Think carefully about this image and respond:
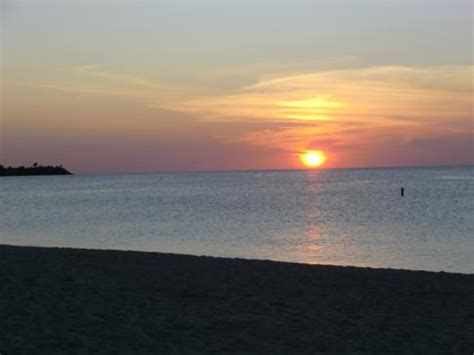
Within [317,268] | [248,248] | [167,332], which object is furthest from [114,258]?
[248,248]

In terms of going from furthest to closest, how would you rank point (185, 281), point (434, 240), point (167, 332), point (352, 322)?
point (434, 240) → point (185, 281) → point (352, 322) → point (167, 332)

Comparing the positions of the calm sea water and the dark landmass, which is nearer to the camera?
the dark landmass

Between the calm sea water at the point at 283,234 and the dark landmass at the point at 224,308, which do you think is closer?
the dark landmass at the point at 224,308

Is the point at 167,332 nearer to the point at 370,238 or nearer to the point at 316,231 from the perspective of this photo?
the point at 370,238

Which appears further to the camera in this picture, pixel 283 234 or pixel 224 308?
pixel 283 234

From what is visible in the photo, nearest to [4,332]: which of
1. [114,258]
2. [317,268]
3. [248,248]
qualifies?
[114,258]

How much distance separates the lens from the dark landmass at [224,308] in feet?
34.2

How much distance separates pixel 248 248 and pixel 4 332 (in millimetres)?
24468

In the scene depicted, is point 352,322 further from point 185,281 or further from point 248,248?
point 248,248

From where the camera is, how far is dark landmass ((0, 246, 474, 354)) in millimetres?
10430

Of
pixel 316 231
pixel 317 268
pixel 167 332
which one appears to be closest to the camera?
pixel 167 332

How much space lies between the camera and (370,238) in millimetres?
40219

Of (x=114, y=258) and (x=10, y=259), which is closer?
(x=10, y=259)

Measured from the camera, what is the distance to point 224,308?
13.0 m
